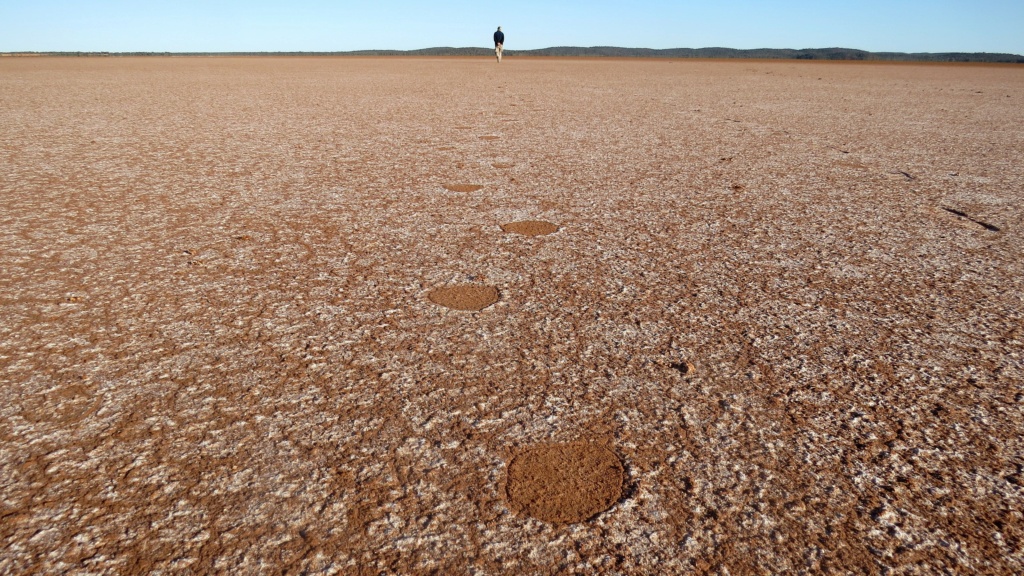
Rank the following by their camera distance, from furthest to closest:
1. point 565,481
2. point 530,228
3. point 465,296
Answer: point 530,228 < point 465,296 < point 565,481

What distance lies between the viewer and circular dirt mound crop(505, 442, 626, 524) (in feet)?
4.01

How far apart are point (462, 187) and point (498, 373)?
2214 millimetres

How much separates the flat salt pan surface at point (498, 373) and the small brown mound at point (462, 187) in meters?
0.14

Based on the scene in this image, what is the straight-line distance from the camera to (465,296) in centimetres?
218

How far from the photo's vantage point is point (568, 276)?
92.8 inches

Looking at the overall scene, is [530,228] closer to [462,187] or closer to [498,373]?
[462,187]

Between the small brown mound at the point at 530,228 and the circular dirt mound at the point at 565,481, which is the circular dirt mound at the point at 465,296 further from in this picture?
the circular dirt mound at the point at 565,481

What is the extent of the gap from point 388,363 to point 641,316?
2.68ft

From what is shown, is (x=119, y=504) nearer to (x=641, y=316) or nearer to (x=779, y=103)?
(x=641, y=316)

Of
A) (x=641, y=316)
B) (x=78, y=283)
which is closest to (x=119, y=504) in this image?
(x=78, y=283)

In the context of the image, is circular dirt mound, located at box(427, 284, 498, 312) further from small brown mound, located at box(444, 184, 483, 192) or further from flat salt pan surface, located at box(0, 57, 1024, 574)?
small brown mound, located at box(444, 184, 483, 192)

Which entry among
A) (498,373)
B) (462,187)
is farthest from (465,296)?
(462,187)

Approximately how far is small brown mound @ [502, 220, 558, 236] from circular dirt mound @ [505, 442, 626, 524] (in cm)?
158

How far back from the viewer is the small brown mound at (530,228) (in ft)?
9.43
